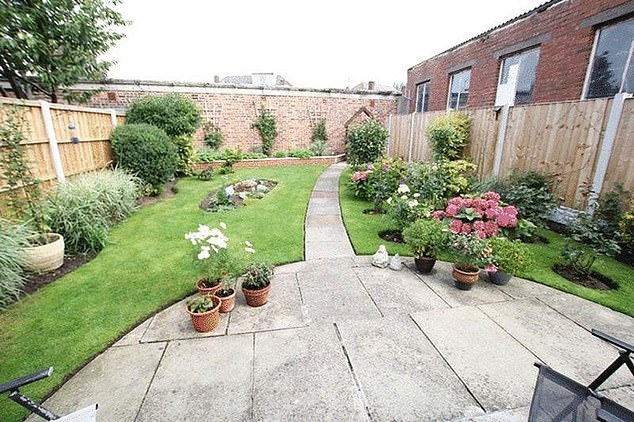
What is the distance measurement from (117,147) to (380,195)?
631 centimetres

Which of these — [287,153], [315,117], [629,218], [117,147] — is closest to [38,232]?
[117,147]

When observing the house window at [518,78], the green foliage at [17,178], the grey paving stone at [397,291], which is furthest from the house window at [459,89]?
the green foliage at [17,178]

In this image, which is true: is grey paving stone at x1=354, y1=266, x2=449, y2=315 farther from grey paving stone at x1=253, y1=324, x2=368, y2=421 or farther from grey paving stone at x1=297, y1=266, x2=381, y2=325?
grey paving stone at x1=253, y1=324, x2=368, y2=421

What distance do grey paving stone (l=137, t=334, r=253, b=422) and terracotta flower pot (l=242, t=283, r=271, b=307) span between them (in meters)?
0.43

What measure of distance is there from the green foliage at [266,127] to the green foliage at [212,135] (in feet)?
5.30

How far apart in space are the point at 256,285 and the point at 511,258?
284 cm

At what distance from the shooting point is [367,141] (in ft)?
27.9

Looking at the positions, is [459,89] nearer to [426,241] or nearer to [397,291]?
[426,241]

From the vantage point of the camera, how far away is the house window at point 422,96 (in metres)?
13.2

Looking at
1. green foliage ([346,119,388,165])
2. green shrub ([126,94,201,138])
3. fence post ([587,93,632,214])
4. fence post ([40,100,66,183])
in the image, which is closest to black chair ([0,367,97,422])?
fence post ([40,100,66,183])

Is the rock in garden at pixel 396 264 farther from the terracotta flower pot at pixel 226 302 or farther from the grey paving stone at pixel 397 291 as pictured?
the terracotta flower pot at pixel 226 302

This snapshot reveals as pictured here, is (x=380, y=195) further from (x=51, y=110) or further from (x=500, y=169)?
(x=51, y=110)

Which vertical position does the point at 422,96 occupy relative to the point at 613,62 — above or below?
above

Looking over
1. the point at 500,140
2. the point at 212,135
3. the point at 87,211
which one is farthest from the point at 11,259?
the point at 212,135
